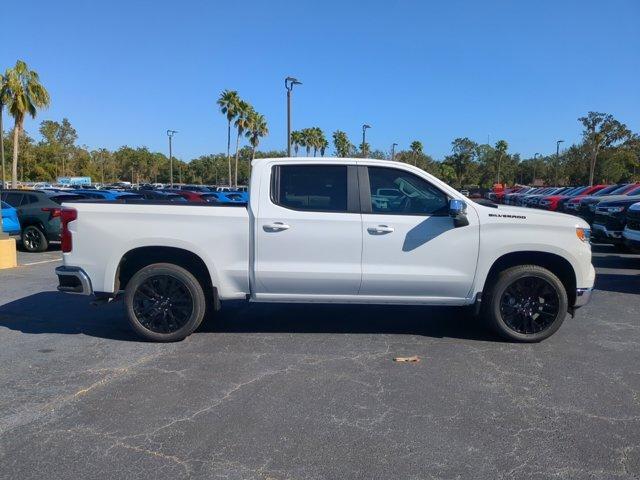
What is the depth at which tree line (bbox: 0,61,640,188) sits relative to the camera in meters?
37.4

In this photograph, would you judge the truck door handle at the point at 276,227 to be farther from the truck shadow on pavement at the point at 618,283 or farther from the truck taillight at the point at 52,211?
the truck taillight at the point at 52,211

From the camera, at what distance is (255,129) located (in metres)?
59.8

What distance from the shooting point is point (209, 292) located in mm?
6051

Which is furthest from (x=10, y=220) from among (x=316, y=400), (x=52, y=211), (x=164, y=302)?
(x=316, y=400)

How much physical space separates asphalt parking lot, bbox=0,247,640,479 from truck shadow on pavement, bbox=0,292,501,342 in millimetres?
44

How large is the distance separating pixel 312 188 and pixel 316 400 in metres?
2.30

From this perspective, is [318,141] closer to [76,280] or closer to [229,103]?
[229,103]

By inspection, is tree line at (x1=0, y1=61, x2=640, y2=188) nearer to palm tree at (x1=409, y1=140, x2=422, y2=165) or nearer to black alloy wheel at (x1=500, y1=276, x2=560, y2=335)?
palm tree at (x1=409, y1=140, x2=422, y2=165)

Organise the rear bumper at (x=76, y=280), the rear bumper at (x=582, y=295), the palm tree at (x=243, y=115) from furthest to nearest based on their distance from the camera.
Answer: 1. the palm tree at (x=243, y=115)
2. the rear bumper at (x=582, y=295)
3. the rear bumper at (x=76, y=280)

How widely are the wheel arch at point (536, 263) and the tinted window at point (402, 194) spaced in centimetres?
86

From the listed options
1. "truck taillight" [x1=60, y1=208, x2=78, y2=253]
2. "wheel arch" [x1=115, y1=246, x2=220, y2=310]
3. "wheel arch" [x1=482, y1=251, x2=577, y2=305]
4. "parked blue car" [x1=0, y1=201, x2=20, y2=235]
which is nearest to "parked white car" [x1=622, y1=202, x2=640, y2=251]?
"wheel arch" [x1=482, y1=251, x2=577, y2=305]

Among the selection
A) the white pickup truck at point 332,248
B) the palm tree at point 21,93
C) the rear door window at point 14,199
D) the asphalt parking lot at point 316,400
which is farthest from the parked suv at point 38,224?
the palm tree at point 21,93

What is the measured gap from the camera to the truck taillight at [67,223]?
569cm

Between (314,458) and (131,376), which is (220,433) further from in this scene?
(131,376)
